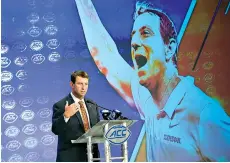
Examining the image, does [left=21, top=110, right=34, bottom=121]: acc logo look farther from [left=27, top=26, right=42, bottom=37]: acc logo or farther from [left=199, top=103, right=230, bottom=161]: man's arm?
[left=199, top=103, right=230, bottom=161]: man's arm

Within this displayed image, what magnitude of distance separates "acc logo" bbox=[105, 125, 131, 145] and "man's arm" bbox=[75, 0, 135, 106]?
6.40 feet

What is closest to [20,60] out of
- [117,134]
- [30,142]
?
[30,142]

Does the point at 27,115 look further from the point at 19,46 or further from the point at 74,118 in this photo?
the point at 74,118

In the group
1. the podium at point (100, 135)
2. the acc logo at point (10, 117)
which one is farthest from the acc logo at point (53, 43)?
the podium at point (100, 135)

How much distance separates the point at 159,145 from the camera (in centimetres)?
644

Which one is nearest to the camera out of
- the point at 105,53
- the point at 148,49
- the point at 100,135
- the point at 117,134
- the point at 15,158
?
the point at 117,134

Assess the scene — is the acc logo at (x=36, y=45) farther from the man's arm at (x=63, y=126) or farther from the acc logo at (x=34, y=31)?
the man's arm at (x=63, y=126)

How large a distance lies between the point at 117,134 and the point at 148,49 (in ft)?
7.30

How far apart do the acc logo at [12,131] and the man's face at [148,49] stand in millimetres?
1507

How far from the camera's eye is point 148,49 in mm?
6469

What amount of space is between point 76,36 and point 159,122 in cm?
136

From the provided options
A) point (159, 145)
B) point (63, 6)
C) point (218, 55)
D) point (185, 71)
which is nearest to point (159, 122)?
point (159, 145)

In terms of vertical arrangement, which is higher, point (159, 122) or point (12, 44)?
point (12, 44)

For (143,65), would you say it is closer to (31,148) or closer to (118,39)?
(118,39)
